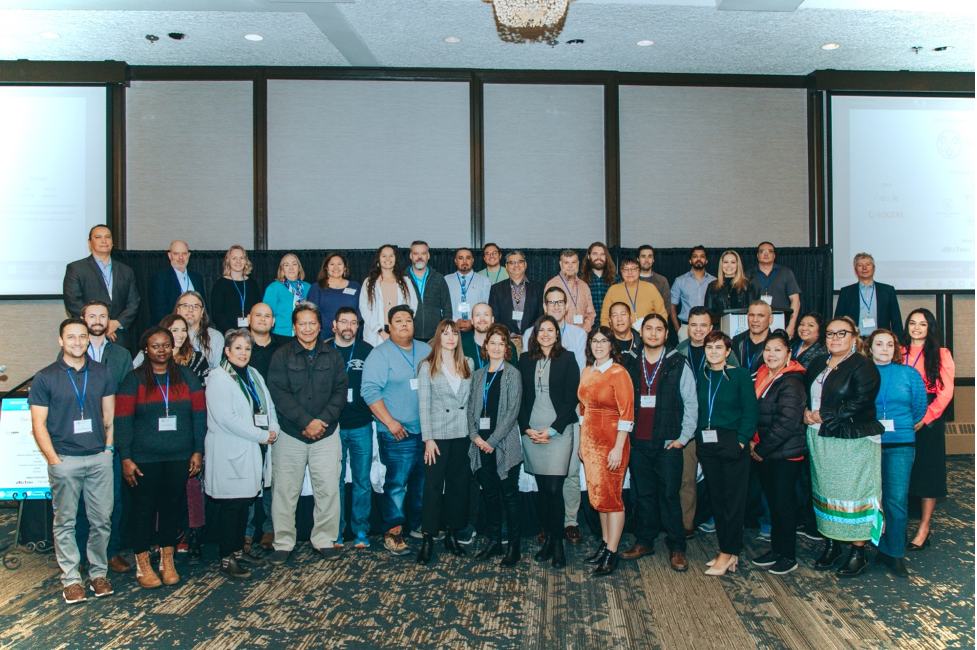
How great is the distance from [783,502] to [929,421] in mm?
1212

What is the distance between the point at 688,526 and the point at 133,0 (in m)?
5.51

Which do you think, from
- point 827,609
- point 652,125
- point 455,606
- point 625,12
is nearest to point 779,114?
point 652,125

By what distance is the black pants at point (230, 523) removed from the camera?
12.6 ft

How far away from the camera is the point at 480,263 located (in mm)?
6527

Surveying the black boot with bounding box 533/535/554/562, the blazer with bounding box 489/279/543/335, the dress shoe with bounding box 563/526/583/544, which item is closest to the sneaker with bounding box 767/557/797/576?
the dress shoe with bounding box 563/526/583/544

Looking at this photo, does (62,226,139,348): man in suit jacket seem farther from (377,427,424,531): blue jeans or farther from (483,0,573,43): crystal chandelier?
(483,0,573,43): crystal chandelier

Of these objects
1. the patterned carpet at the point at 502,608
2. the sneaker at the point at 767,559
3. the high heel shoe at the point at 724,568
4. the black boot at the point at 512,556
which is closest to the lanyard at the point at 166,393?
the patterned carpet at the point at 502,608

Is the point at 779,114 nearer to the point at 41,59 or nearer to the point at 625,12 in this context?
the point at 625,12

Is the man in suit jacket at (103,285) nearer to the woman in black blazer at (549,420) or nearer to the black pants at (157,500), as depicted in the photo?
the black pants at (157,500)

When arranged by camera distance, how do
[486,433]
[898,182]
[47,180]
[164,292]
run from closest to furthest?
[486,433] < [164,292] < [47,180] < [898,182]

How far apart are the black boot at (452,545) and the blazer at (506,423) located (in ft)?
1.64

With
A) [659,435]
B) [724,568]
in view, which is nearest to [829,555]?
[724,568]

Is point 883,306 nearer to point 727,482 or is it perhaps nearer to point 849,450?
point 849,450

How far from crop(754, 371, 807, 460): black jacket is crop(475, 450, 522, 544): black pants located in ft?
4.70
